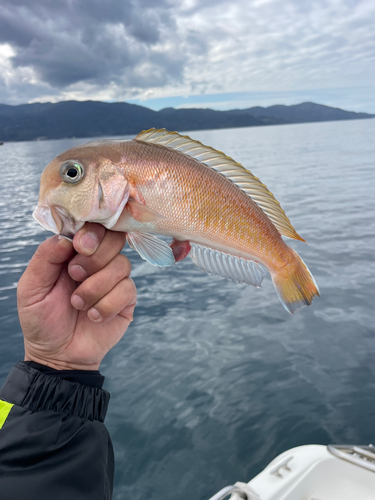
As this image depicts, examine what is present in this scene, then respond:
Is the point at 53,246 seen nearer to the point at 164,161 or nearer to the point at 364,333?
the point at 164,161

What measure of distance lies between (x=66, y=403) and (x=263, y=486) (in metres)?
2.59

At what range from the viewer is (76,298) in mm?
2047

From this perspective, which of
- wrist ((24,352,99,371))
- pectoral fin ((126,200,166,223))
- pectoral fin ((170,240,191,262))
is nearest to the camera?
pectoral fin ((126,200,166,223))

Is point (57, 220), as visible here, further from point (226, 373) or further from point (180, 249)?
point (226, 373)

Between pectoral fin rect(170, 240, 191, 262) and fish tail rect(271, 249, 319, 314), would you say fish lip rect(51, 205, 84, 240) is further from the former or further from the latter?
fish tail rect(271, 249, 319, 314)

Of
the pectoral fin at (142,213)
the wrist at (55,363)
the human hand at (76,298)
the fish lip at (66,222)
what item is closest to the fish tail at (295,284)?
the pectoral fin at (142,213)

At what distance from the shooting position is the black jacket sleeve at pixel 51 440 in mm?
1885

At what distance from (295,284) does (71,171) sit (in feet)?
4.39

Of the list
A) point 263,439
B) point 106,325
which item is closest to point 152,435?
point 263,439

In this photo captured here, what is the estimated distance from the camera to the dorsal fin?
6.57 feet

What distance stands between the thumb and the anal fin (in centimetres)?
79

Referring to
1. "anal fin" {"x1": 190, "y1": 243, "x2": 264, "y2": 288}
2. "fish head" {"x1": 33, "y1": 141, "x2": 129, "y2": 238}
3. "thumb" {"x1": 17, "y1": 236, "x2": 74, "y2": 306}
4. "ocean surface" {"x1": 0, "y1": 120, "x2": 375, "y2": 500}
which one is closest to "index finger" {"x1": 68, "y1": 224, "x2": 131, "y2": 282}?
"thumb" {"x1": 17, "y1": 236, "x2": 74, "y2": 306}

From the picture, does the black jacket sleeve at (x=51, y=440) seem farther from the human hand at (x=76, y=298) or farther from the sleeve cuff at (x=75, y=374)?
the human hand at (x=76, y=298)

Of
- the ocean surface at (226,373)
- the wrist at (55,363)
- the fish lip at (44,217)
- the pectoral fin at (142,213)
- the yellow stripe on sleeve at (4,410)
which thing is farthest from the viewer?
the ocean surface at (226,373)
